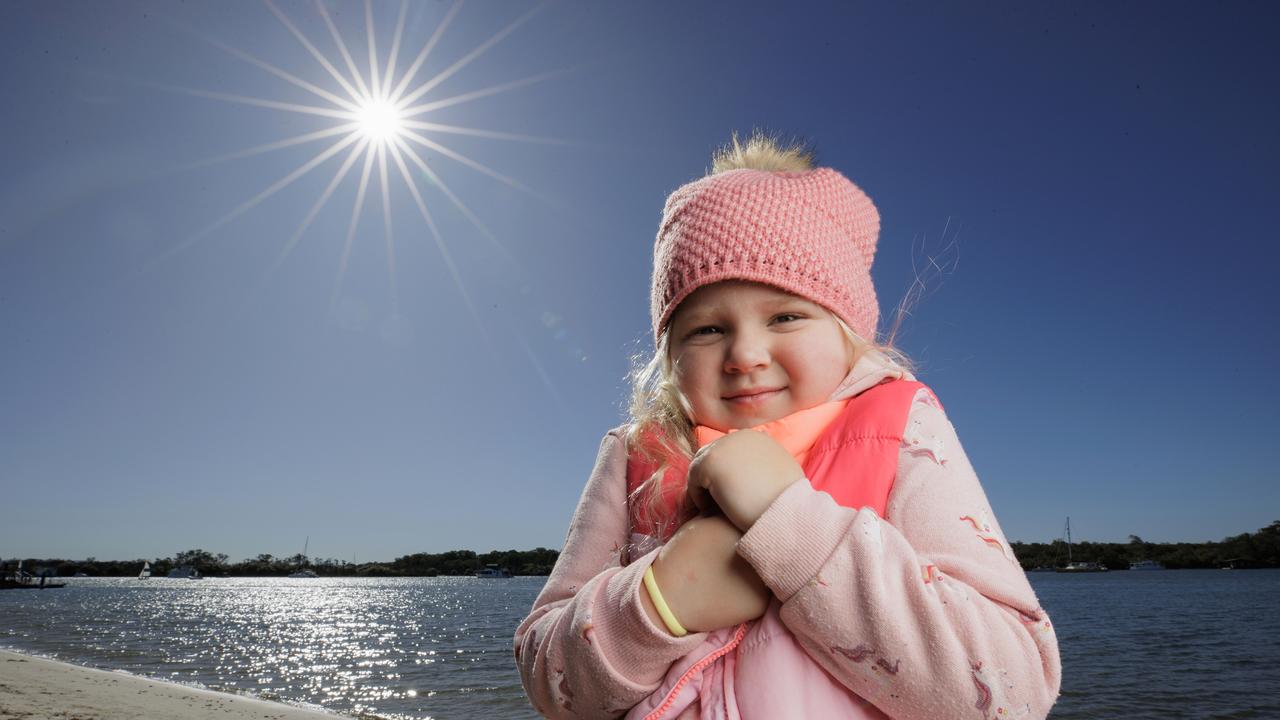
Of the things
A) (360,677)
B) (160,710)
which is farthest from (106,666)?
(160,710)

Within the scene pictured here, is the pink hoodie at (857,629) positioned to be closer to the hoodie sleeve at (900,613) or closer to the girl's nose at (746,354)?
the hoodie sleeve at (900,613)

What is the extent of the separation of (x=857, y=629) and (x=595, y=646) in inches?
15.3

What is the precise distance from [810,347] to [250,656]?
2775cm

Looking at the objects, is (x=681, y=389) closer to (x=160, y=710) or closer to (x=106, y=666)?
(x=160, y=710)

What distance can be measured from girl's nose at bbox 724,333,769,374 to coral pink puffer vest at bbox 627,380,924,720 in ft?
0.59

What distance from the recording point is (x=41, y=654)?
835 inches

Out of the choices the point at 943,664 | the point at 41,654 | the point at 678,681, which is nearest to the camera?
the point at 943,664

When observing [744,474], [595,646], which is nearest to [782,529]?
[744,474]

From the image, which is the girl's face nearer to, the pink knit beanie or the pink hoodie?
the pink knit beanie

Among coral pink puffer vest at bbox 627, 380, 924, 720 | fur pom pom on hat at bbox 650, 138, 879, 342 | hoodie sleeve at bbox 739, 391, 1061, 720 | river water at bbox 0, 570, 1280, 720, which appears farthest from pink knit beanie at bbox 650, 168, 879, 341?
river water at bbox 0, 570, 1280, 720

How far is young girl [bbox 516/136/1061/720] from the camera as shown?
3.13 ft

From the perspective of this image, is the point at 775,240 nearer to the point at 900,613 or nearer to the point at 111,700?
the point at 900,613

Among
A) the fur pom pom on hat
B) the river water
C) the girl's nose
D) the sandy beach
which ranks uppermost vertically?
the fur pom pom on hat

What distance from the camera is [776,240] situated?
4.40 ft
